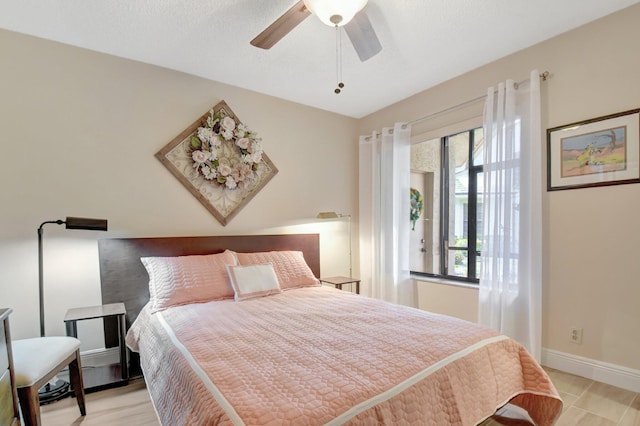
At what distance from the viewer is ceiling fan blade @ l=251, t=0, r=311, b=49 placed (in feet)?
5.65

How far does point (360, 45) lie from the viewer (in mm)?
1973

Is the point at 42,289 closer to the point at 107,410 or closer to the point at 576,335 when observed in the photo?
the point at 107,410

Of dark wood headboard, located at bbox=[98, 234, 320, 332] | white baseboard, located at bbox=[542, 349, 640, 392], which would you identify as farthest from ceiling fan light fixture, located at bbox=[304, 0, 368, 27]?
white baseboard, located at bbox=[542, 349, 640, 392]

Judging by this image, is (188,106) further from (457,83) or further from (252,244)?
(457,83)

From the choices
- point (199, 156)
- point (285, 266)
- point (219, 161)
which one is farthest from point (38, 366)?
point (219, 161)

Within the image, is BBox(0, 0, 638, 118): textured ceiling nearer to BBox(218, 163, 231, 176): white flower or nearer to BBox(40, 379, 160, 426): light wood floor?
BBox(218, 163, 231, 176): white flower

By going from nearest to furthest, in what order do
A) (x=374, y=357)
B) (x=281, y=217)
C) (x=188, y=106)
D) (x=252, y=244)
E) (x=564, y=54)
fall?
(x=374, y=357) → (x=564, y=54) → (x=188, y=106) → (x=252, y=244) → (x=281, y=217)

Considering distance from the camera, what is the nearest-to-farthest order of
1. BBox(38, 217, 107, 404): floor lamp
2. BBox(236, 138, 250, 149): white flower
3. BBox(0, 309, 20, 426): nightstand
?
BBox(0, 309, 20, 426): nightstand → BBox(38, 217, 107, 404): floor lamp → BBox(236, 138, 250, 149): white flower

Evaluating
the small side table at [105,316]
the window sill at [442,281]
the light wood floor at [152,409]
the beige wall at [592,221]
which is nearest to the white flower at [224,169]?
the small side table at [105,316]

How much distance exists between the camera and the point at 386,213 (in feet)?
12.2

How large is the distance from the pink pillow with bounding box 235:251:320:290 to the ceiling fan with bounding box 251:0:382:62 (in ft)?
5.87

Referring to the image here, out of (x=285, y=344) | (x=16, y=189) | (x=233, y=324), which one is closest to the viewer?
(x=285, y=344)

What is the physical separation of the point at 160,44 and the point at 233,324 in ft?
7.29

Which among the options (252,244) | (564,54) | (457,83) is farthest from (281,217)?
(564,54)
